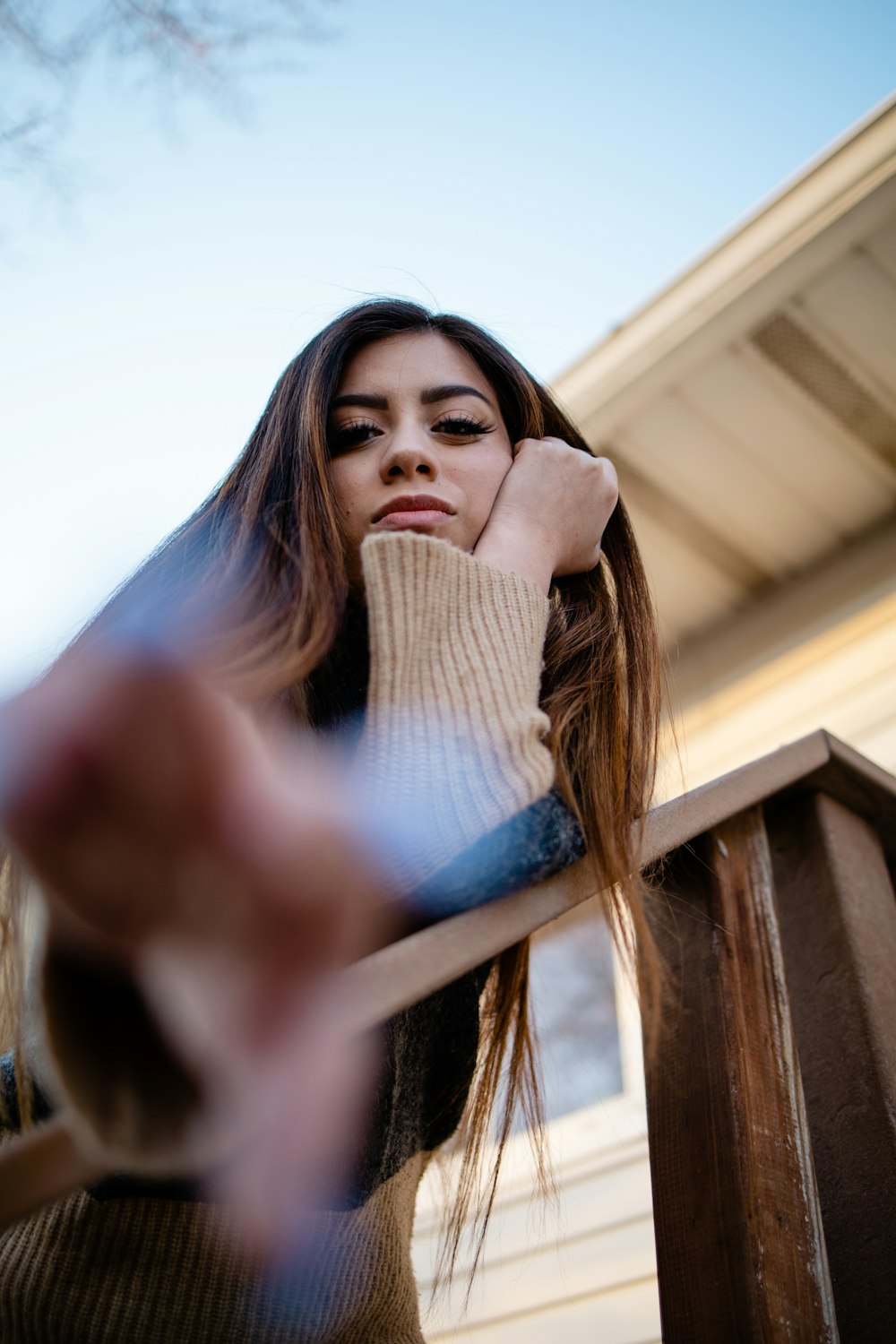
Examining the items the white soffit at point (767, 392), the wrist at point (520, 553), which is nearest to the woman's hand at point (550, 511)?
the wrist at point (520, 553)

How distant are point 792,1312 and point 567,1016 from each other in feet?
7.82

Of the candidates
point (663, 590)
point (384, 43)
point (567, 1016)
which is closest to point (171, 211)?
point (384, 43)

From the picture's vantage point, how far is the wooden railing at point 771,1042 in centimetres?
93

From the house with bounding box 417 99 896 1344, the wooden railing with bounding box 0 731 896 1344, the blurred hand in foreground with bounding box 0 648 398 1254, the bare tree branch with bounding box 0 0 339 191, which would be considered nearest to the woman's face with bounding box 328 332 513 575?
the wooden railing with bounding box 0 731 896 1344

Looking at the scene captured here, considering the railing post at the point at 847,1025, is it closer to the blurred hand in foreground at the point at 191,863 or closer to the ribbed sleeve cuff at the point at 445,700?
the ribbed sleeve cuff at the point at 445,700

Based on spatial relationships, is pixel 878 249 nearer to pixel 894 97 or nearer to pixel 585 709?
pixel 894 97

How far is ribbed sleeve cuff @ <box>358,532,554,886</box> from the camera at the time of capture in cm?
76

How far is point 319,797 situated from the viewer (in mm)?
630

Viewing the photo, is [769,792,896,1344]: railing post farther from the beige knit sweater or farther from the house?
the house

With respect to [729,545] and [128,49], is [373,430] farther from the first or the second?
[729,545]

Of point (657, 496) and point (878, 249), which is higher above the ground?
point (878, 249)

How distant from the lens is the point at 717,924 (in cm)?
116

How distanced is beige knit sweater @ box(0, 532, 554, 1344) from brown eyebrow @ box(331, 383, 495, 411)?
50 cm

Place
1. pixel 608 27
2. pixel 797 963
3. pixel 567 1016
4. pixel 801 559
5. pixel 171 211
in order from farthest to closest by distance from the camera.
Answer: pixel 801 559 → pixel 567 1016 → pixel 608 27 → pixel 171 211 → pixel 797 963
